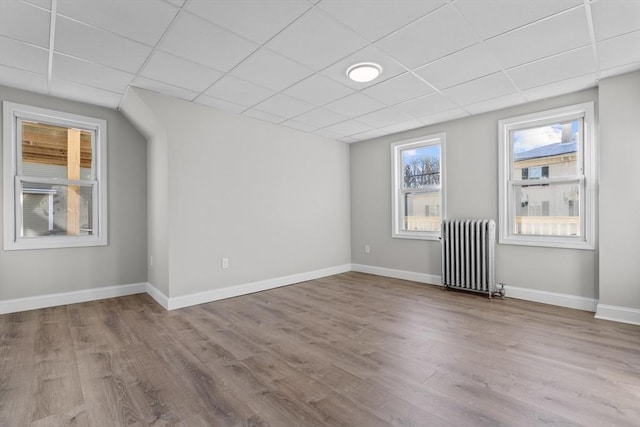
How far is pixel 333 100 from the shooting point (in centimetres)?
362

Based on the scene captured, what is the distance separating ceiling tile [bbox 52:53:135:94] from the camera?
2688 millimetres

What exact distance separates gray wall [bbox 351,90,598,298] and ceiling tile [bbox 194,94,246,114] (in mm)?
2531

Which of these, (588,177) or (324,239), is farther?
(324,239)

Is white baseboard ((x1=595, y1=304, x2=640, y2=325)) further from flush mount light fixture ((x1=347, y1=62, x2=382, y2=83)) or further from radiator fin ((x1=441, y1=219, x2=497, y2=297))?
flush mount light fixture ((x1=347, y1=62, x2=382, y2=83))

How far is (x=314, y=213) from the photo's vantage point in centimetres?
514

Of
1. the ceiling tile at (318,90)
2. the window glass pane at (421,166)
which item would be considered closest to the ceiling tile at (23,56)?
the ceiling tile at (318,90)

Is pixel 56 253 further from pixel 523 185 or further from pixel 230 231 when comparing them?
pixel 523 185

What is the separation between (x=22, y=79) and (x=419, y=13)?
385 centimetres

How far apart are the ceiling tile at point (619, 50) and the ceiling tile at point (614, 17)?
11 centimetres

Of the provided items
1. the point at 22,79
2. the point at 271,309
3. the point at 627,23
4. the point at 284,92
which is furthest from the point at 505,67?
the point at 22,79

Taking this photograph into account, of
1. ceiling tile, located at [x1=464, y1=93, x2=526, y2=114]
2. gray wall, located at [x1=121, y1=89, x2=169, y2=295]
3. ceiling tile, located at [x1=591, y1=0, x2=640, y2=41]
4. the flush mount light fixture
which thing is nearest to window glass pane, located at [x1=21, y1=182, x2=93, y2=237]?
gray wall, located at [x1=121, y1=89, x2=169, y2=295]

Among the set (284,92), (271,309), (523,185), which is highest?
(284,92)

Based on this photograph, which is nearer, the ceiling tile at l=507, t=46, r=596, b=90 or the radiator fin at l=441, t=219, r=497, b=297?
the ceiling tile at l=507, t=46, r=596, b=90

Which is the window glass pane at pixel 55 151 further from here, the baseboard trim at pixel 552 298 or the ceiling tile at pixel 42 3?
the baseboard trim at pixel 552 298
